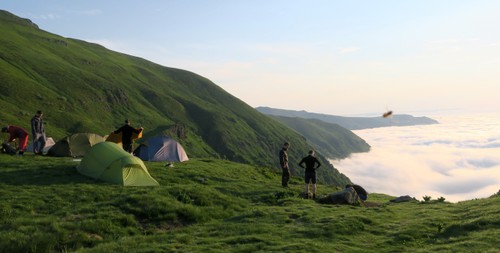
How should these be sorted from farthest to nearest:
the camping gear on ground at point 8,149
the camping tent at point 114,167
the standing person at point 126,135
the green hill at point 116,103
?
the green hill at point 116,103
the standing person at point 126,135
the camping gear on ground at point 8,149
the camping tent at point 114,167

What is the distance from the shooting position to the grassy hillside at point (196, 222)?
13.4m

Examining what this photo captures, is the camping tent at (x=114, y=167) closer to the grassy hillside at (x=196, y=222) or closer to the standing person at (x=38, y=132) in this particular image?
the grassy hillside at (x=196, y=222)

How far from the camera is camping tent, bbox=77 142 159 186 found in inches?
891

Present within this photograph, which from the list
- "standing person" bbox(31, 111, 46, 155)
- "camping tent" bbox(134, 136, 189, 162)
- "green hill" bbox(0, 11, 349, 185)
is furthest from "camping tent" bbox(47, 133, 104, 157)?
"green hill" bbox(0, 11, 349, 185)

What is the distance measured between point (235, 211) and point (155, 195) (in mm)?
4383

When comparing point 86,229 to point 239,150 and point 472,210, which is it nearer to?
point 472,210

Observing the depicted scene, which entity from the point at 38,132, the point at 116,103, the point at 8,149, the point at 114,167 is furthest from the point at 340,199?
the point at 116,103

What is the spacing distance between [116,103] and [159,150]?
80.9m

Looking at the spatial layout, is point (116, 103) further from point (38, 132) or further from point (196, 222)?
point (196, 222)

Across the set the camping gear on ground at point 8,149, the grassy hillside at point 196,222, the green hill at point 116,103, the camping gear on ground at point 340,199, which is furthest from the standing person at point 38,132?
the green hill at point 116,103

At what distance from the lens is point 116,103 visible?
110 m

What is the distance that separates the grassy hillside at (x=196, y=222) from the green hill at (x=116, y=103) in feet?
146

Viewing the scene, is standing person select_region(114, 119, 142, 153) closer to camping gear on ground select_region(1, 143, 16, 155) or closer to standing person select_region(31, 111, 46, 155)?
standing person select_region(31, 111, 46, 155)

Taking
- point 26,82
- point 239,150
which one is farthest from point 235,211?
point 239,150
